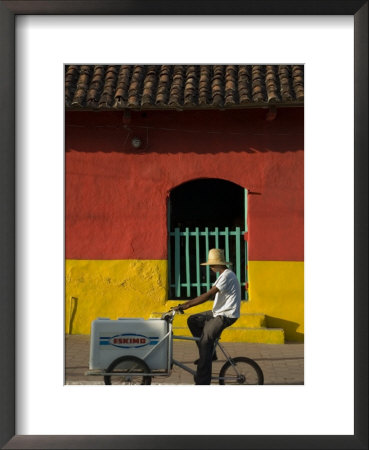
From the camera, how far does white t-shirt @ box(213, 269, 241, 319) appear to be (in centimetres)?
736

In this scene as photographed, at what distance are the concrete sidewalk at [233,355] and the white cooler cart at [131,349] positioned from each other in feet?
3.20

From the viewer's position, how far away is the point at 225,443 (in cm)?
455

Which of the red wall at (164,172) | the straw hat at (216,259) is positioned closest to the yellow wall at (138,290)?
the red wall at (164,172)

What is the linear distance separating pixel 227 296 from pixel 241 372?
0.73m

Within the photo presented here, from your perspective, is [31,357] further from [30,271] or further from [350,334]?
[350,334]

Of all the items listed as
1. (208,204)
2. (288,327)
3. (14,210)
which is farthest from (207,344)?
(208,204)

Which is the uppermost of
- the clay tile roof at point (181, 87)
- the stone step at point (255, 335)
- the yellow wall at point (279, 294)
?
the clay tile roof at point (181, 87)

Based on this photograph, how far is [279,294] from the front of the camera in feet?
37.7

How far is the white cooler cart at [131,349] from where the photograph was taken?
287 inches

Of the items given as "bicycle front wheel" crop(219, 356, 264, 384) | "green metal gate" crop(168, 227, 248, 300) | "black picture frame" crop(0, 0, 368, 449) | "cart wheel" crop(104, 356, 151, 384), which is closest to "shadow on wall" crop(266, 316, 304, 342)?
"green metal gate" crop(168, 227, 248, 300)

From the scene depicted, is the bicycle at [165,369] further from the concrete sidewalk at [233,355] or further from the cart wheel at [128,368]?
the concrete sidewalk at [233,355]

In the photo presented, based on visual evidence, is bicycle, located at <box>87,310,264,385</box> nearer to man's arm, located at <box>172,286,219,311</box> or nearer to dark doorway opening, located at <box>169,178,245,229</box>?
man's arm, located at <box>172,286,219,311</box>

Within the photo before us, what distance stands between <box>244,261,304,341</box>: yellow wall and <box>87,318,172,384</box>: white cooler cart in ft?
14.1

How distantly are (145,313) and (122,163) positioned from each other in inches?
Answer: 87.7
